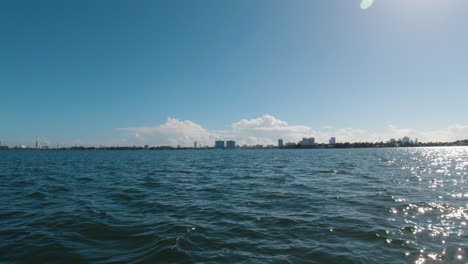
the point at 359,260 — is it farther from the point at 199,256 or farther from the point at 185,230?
the point at 185,230

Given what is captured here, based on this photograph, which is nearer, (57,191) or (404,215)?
(404,215)

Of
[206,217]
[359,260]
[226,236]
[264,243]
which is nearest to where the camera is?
[359,260]

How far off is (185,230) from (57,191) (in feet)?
50.4

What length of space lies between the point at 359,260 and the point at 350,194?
35.7 ft

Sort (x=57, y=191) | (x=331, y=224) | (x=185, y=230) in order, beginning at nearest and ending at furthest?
(x=185, y=230)
(x=331, y=224)
(x=57, y=191)

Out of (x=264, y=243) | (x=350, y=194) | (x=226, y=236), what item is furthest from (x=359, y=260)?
(x=350, y=194)

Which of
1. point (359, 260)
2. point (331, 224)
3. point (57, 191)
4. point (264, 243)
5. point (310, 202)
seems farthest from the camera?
point (57, 191)

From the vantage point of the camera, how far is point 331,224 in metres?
10.8

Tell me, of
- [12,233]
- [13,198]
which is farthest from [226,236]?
[13,198]

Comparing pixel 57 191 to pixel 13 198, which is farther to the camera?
pixel 57 191

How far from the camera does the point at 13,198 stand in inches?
656

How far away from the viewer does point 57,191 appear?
1945 centimetres

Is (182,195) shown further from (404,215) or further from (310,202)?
(404,215)

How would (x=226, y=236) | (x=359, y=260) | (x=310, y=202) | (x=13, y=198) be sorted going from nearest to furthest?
Result: (x=359, y=260)
(x=226, y=236)
(x=310, y=202)
(x=13, y=198)
